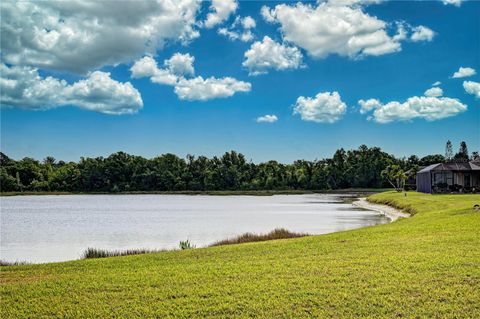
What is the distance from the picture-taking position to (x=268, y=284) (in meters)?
9.62

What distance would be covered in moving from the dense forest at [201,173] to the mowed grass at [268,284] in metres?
106

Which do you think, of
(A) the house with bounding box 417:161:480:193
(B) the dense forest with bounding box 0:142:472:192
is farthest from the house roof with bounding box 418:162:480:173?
(B) the dense forest with bounding box 0:142:472:192

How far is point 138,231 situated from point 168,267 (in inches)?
752

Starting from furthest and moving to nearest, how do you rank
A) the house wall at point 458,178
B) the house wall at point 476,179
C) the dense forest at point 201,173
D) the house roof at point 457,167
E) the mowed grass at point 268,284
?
the dense forest at point 201,173 < the house wall at point 458,178 < the house wall at point 476,179 < the house roof at point 457,167 < the mowed grass at point 268,284

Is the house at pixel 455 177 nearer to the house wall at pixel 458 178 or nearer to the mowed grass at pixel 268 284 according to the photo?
the house wall at pixel 458 178

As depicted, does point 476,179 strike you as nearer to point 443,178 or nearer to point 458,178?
point 458,178

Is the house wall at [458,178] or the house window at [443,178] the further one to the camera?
the house window at [443,178]

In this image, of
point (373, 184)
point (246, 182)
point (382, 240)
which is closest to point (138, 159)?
point (246, 182)

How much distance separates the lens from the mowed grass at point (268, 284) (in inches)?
320

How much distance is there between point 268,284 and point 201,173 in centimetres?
11600

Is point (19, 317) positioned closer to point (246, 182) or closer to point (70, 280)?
point (70, 280)

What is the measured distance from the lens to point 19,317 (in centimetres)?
835

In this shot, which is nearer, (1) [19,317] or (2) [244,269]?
(1) [19,317]

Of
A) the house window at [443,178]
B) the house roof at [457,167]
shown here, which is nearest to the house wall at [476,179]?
the house roof at [457,167]
